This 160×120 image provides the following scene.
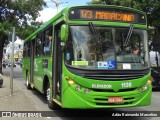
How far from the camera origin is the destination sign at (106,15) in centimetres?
912

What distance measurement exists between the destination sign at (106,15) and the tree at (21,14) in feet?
82.4

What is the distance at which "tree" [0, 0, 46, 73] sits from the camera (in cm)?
3431

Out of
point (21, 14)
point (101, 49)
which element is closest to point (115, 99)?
point (101, 49)

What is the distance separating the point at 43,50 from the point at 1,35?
860 inches

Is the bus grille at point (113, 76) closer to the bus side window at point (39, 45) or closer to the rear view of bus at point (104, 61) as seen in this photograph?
the rear view of bus at point (104, 61)

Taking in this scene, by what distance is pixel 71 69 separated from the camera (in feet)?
28.8

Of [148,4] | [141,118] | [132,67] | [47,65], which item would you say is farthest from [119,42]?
[148,4]

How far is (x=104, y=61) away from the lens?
8.74m

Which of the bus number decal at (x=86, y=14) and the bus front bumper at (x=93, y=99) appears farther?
the bus number decal at (x=86, y=14)

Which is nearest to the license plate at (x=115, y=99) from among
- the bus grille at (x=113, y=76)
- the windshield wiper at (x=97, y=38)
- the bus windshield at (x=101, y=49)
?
the bus grille at (x=113, y=76)

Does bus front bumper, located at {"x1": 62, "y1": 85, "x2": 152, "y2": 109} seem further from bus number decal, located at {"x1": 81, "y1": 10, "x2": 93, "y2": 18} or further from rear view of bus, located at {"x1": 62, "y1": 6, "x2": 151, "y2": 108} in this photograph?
bus number decal, located at {"x1": 81, "y1": 10, "x2": 93, "y2": 18}

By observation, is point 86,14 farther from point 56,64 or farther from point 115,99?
point 115,99

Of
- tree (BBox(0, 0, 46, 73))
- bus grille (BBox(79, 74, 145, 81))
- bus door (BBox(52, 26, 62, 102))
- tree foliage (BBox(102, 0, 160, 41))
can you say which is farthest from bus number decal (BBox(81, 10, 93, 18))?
tree (BBox(0, 0, 46, 73))

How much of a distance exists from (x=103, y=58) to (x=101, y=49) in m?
0.24
